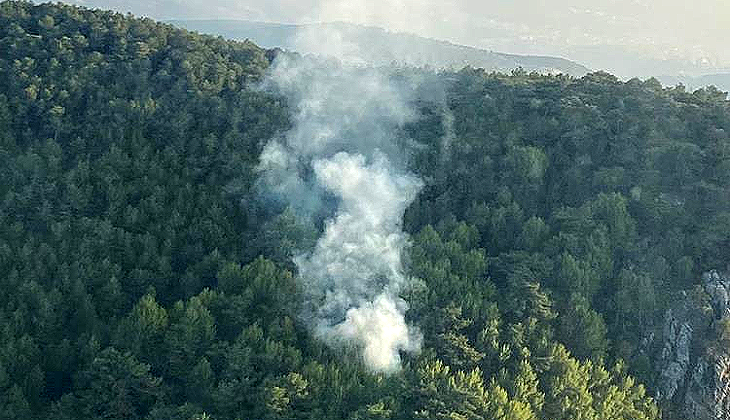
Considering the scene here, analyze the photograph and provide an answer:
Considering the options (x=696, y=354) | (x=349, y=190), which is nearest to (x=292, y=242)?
(x=349, y=190)

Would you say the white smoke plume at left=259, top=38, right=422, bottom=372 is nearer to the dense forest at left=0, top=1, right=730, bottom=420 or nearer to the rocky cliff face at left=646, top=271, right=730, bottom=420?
the dense forest at left=0, top=1, right=730, bottom=420

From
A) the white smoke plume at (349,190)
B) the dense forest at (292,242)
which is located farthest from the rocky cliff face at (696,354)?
the white smoke plume at (349,190)

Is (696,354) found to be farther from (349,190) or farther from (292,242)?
(292,242)

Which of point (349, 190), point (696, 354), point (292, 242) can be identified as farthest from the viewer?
point (349, 190)

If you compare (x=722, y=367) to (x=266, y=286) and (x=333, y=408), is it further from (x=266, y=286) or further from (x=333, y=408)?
(x=266, y=286)

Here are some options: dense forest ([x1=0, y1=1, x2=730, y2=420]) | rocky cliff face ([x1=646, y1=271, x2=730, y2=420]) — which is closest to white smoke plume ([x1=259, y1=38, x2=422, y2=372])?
dense forest ([x1=0, y1=1, x2=730, y2=420])
